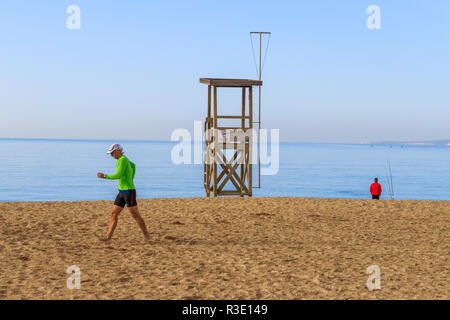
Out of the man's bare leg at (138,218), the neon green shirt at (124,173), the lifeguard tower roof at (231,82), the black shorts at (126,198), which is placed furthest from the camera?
the lifeguard tower roof at (231,82)

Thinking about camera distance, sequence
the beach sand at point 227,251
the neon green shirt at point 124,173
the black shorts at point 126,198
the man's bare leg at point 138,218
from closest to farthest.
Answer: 1. the beach sand at point 227,251
2. the neon green shirt at point 124,173
3. the black shorts at point 126,198
4. the man's bare leg at point 138,218

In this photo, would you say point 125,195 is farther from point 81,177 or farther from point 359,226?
point 81,177

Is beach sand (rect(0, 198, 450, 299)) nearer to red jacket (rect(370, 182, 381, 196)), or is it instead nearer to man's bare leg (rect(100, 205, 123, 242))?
man's bare leg (rect(100, 205, 123, 242))

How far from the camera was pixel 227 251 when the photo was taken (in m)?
9.66

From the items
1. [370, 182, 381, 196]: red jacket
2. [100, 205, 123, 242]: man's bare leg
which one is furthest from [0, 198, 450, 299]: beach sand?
[370, 182, 381, 196]: red jacket

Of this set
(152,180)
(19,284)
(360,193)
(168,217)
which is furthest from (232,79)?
(152,180)

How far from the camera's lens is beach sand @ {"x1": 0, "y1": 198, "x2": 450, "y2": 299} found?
7188 millimetres

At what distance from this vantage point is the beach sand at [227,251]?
719 centimetres

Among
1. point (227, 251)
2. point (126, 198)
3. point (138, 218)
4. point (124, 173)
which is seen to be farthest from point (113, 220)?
point (227, 251)

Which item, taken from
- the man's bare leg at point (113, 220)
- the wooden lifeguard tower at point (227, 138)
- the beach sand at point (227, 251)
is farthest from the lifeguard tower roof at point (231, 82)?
the man's bare leg at point (113, 220)

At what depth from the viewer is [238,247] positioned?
10.0m

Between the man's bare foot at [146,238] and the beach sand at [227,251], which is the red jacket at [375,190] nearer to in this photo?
the beach sand at [227,251]
